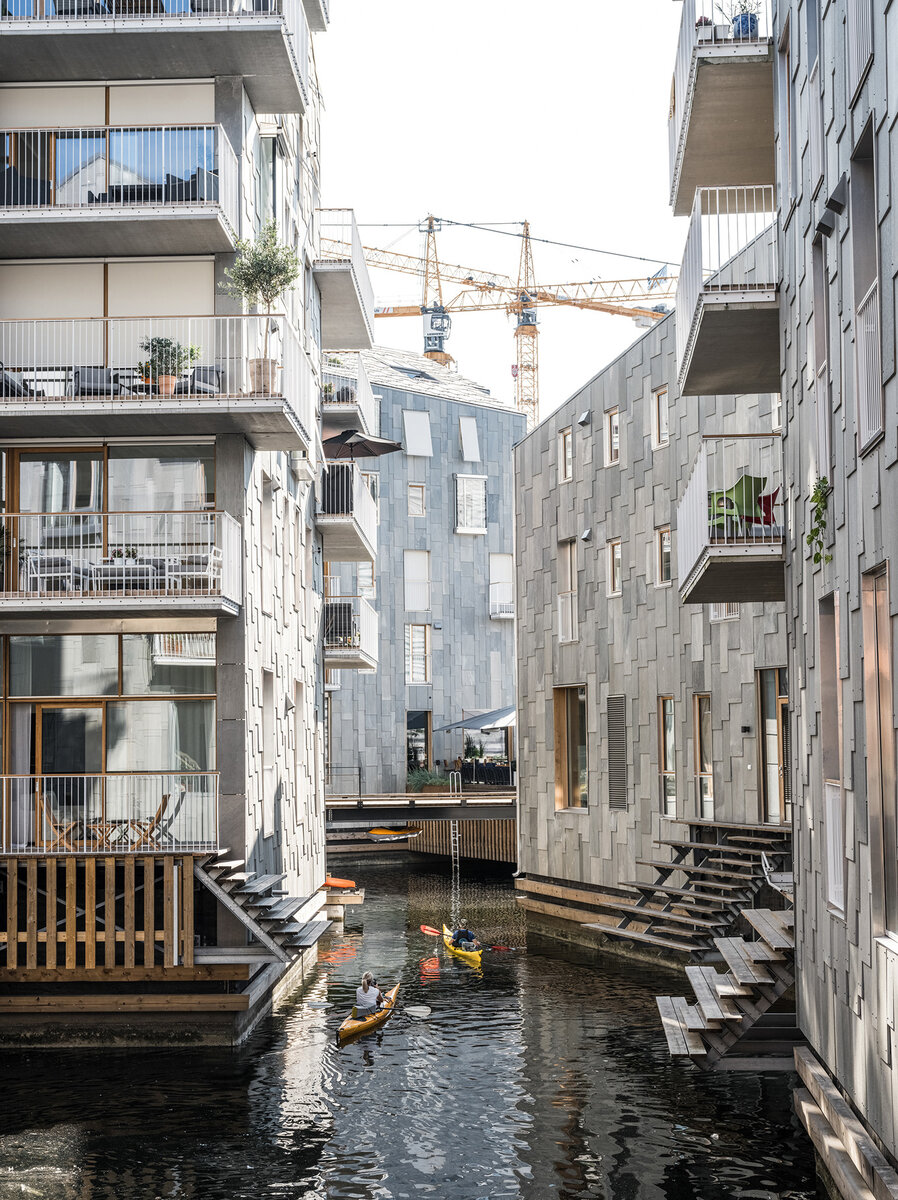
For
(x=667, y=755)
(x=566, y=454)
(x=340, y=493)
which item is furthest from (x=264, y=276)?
(x=566, y=454)

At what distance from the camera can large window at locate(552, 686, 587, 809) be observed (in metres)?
27.8

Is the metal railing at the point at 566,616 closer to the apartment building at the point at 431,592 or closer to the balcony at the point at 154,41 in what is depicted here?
the balcony at the point at 154,41

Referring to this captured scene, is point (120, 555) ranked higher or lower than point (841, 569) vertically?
higher

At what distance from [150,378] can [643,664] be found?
10598mm

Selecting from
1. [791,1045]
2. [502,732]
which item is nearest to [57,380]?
[791,1045]

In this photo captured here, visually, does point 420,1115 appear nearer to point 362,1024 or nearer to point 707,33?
point 362,1024

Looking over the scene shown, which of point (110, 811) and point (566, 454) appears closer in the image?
point (110, 811)

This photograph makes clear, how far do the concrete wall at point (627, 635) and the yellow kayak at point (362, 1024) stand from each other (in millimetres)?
6187

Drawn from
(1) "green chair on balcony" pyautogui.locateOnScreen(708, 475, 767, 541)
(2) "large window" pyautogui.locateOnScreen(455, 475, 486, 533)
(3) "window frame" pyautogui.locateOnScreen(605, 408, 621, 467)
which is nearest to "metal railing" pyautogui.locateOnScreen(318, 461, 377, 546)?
(3) "window frame" pyautogui.locateOnScreen(605, 408, 621, 467)

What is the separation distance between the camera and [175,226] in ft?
58.5

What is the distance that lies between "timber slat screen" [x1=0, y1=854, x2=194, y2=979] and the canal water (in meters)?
1.05

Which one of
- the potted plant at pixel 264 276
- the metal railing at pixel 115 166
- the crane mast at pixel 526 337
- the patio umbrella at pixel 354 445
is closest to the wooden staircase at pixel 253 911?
the potted plant at pixel 264 276

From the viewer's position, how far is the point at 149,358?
18359 millimetres

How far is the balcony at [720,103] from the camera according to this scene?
14.3 meters
